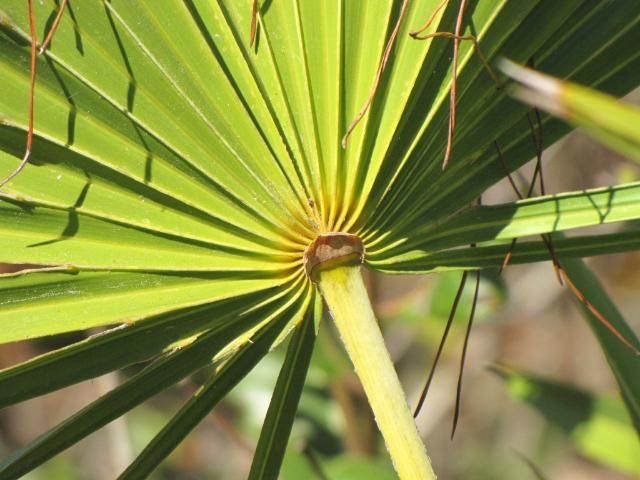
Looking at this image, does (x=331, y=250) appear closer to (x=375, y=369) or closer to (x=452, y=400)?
(x=375, y=369)

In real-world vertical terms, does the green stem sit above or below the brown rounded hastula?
below

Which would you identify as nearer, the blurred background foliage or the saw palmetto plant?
the saw palmetto plant

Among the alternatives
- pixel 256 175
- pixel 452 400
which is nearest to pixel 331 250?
pixel 256 175

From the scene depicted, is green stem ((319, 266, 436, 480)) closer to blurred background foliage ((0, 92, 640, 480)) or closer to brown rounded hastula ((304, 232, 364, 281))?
brown rounded hastula ((304, 232, 364, 281))

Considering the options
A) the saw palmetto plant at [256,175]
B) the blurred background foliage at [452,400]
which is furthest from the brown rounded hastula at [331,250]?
the blurred background foliage at [452,400]

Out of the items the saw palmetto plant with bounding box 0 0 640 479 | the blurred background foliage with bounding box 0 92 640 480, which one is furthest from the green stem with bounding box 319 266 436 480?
the blurred background foliage with bounding box 0 92 640 480

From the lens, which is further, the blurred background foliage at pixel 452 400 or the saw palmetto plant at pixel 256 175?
the blurred background foliage at pixel 452 400

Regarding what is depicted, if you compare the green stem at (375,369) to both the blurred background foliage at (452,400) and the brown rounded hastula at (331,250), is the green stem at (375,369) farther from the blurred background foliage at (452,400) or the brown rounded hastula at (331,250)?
the blurred background foliage at (452,400)
